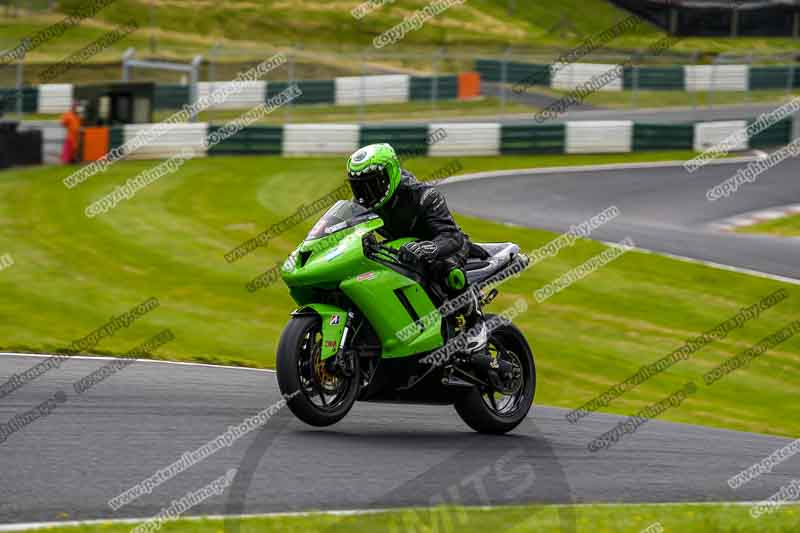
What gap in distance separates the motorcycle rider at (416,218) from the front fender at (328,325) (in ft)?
2.69

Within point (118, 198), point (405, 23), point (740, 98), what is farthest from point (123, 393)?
point (405, 23)

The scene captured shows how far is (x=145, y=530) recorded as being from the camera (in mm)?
6844

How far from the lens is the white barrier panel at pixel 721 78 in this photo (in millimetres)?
45594

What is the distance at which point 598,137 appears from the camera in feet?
114

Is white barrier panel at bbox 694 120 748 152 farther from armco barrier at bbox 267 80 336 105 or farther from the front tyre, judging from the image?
the front tyre

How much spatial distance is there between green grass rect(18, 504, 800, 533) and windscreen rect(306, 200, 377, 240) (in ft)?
8.11

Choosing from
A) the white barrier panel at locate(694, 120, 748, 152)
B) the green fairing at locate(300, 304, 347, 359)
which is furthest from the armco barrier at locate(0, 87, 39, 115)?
the green fairing at locate(300, 304, 347, 359)

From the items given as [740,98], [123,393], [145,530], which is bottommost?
[740,98]

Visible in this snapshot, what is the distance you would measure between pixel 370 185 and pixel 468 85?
36.1 metres

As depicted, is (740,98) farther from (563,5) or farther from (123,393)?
(123,393)

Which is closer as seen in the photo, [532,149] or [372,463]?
[372,463]

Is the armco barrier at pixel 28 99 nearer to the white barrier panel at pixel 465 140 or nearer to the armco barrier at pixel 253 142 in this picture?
the armco barrier at pixel 253 142

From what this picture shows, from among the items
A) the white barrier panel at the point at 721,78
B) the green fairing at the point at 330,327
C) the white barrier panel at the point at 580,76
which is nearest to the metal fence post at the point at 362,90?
the white barrier panel at the point at 580,76

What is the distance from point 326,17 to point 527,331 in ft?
152
